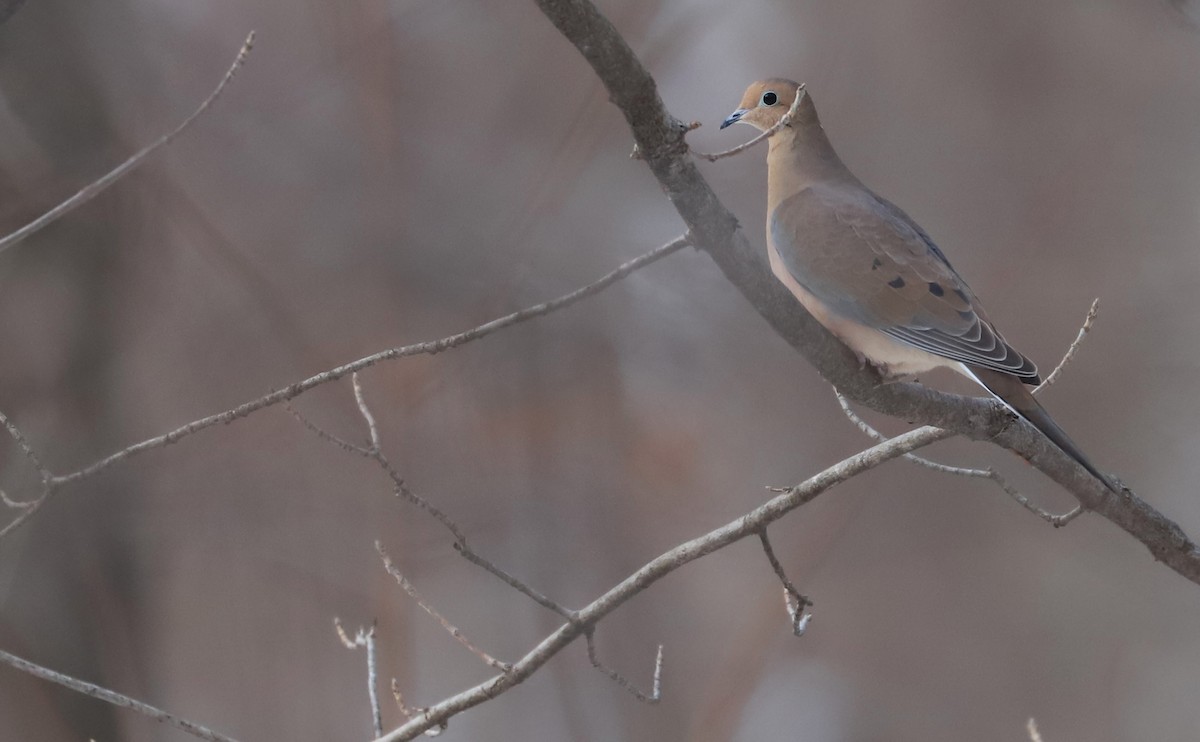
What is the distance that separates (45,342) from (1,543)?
Result: 0.58 metres

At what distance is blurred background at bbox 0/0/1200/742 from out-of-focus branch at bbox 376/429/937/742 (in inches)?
64.1

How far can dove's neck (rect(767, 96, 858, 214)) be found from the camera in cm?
185

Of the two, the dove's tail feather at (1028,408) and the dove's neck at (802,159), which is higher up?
the dove's neck at (802,159)

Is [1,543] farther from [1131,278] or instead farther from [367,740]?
[1131,278]

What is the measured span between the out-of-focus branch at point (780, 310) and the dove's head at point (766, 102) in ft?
2.24

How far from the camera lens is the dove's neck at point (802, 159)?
1851 millimetres

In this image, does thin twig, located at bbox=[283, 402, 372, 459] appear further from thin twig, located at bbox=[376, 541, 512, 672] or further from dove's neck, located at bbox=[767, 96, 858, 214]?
dove's neck, located at bbox=[767, 96, 858, 214]

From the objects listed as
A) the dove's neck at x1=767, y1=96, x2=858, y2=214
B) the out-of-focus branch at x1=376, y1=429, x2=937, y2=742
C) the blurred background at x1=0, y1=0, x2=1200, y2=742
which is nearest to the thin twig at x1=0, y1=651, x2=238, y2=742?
the out-of-focus branch at x1=376, y1=429, x2=937, y2=742

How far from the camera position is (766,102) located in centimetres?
189

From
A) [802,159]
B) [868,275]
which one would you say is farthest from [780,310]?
[802,159]

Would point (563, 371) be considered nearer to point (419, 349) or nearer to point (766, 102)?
point (766, 102)

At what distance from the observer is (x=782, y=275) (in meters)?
1.76

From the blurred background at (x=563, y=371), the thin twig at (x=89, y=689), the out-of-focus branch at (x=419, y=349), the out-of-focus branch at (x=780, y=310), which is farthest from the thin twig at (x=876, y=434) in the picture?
the blurred background at (x=563, y=371)

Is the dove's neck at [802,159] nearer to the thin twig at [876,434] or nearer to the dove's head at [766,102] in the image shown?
the dove's head at [766,102]
